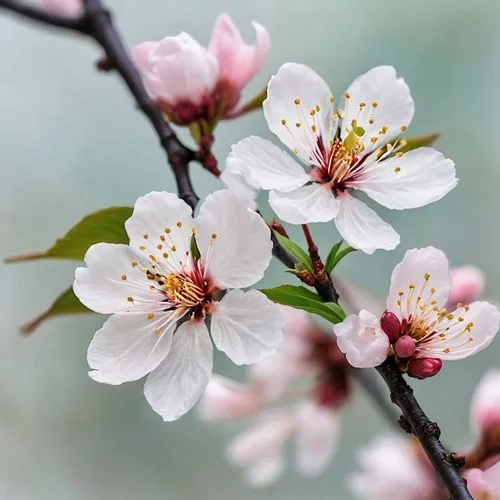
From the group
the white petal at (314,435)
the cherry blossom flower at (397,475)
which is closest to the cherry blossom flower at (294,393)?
the white petal at (314,435)

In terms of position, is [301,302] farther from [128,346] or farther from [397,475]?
[397,475]

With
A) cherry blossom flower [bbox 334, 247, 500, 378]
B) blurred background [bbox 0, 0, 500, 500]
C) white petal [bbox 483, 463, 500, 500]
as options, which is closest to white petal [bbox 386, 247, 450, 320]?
cherry blossom flower [bbox 334, 247, 500, 378]

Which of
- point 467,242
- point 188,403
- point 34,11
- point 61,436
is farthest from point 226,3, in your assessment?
point 188,403

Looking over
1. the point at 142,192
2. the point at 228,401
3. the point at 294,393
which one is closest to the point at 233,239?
the point at 228,401

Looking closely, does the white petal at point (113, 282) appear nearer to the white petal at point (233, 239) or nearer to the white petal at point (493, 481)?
the white petal at point (233, 239)

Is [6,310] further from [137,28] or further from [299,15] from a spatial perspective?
[299,15]

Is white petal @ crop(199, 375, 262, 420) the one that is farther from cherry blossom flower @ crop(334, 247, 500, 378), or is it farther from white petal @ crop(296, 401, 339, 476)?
cherry blossom flower @ crop(334, 247, 500, 378)

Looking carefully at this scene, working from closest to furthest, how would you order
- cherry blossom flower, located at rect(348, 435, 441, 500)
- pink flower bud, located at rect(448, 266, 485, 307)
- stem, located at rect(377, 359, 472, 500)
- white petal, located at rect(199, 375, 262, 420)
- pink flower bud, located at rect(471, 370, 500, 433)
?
stem, located at rect(377, 359, 472, 500), pink flower bud, located at rect(471, 370, 500, 433), pink flower bud, located at rect(448, 266, 485, 307), cherry blossom flower, located at rect(348, 435, 441, 500), white petal, located at rect(199, 375, 262, 420)
